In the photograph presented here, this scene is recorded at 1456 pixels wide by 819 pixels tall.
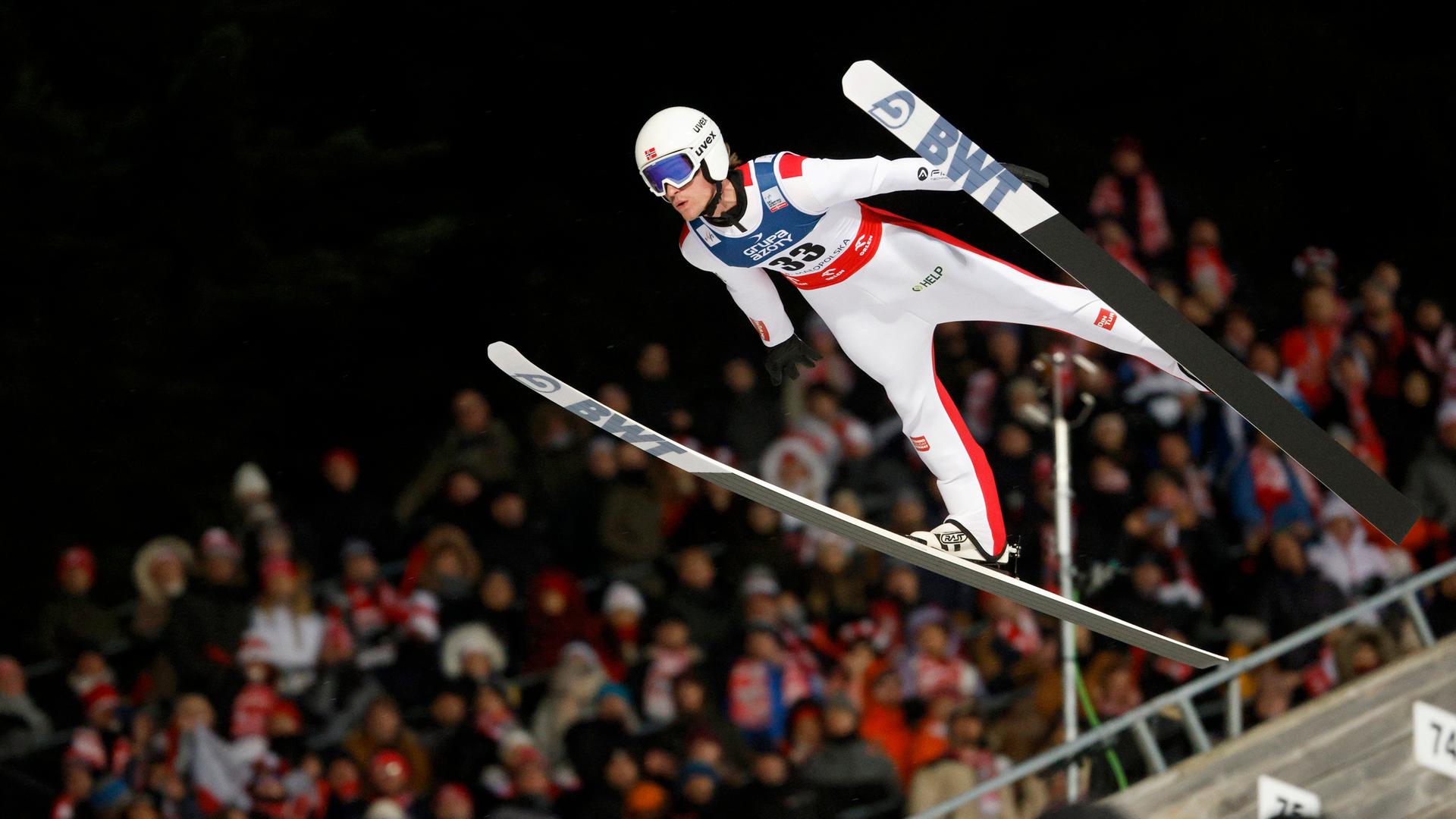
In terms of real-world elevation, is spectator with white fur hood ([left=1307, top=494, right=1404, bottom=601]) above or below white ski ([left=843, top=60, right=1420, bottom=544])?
above

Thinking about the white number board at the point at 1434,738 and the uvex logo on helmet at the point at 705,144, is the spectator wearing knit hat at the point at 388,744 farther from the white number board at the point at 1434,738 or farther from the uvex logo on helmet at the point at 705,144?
the white number board at the point at 1434,738

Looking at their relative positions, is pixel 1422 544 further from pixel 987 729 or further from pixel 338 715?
pixel 338 715

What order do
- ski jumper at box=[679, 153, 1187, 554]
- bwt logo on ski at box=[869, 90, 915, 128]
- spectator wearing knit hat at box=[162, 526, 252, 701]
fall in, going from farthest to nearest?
1. spectator wearing knit hat at box=[162, 526, 252, 701]
2. ski jumper at box=[679, 153, 1187, 554]
3. bwt logo on ski at box=[869, 90, 915, 128]

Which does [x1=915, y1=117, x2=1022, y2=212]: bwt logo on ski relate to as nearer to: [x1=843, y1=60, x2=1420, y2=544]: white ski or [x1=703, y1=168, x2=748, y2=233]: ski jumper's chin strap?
[x1=843, y1=60, x2=1420, y2=544]: white ski

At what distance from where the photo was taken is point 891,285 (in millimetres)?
5219

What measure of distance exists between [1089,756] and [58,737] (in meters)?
3.55

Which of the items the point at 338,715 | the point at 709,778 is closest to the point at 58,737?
the point at 338,715

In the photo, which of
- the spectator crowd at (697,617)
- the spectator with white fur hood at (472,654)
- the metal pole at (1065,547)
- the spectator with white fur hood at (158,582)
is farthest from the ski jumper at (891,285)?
the spectator with white fur hood at (158,582)

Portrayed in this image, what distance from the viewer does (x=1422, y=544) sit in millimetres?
8523

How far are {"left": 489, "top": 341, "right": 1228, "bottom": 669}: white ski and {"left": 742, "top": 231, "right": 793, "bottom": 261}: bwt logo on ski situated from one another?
2.19 feet

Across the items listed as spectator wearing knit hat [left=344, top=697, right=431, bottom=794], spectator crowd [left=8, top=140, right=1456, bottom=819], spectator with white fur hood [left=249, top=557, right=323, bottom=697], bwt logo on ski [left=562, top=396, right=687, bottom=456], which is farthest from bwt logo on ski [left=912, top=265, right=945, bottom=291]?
spectator with white fur hood [left=249, top=557, right=323, bottom=697]

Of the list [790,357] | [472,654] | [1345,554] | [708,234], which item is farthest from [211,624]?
[1345,554]

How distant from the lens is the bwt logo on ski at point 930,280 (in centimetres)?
522

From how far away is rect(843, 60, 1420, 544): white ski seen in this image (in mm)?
4652
